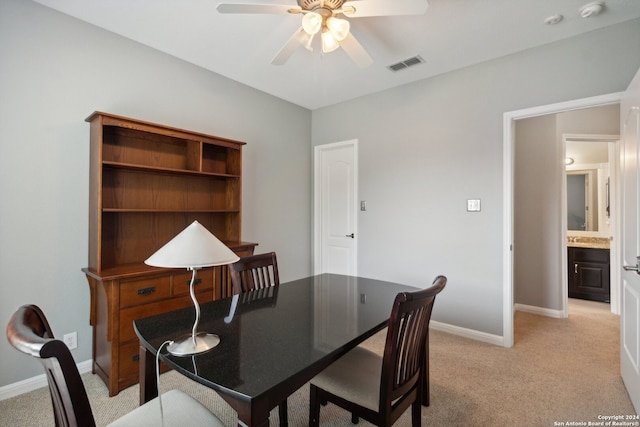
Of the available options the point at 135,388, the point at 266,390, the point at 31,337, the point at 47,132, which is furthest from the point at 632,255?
the point at 47,132

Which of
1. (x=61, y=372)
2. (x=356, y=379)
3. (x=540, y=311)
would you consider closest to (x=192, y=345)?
(x=61, y=372)

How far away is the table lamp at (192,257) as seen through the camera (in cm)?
104

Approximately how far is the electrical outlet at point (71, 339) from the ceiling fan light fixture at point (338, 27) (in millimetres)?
2828

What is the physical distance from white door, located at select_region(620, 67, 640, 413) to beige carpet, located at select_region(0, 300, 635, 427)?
0.23 metres

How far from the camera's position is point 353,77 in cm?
325

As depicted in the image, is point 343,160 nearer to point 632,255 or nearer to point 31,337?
point 632,255

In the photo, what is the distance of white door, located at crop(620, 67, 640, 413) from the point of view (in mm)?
1777

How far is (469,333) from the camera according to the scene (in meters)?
3.01

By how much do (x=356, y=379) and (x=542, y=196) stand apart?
11.7 feet

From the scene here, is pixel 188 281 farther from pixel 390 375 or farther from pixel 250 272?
pixel 390 375

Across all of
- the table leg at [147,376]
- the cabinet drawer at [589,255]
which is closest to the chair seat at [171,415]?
the table leg at [147,376]

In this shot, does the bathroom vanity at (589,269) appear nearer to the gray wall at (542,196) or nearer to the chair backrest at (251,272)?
the gray wall at (542,196)

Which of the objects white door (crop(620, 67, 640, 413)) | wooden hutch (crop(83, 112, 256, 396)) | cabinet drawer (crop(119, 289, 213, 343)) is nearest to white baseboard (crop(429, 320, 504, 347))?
white door (crop(620, 67, 640, 413))

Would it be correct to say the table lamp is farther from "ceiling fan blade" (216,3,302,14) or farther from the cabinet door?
the cabinet door
